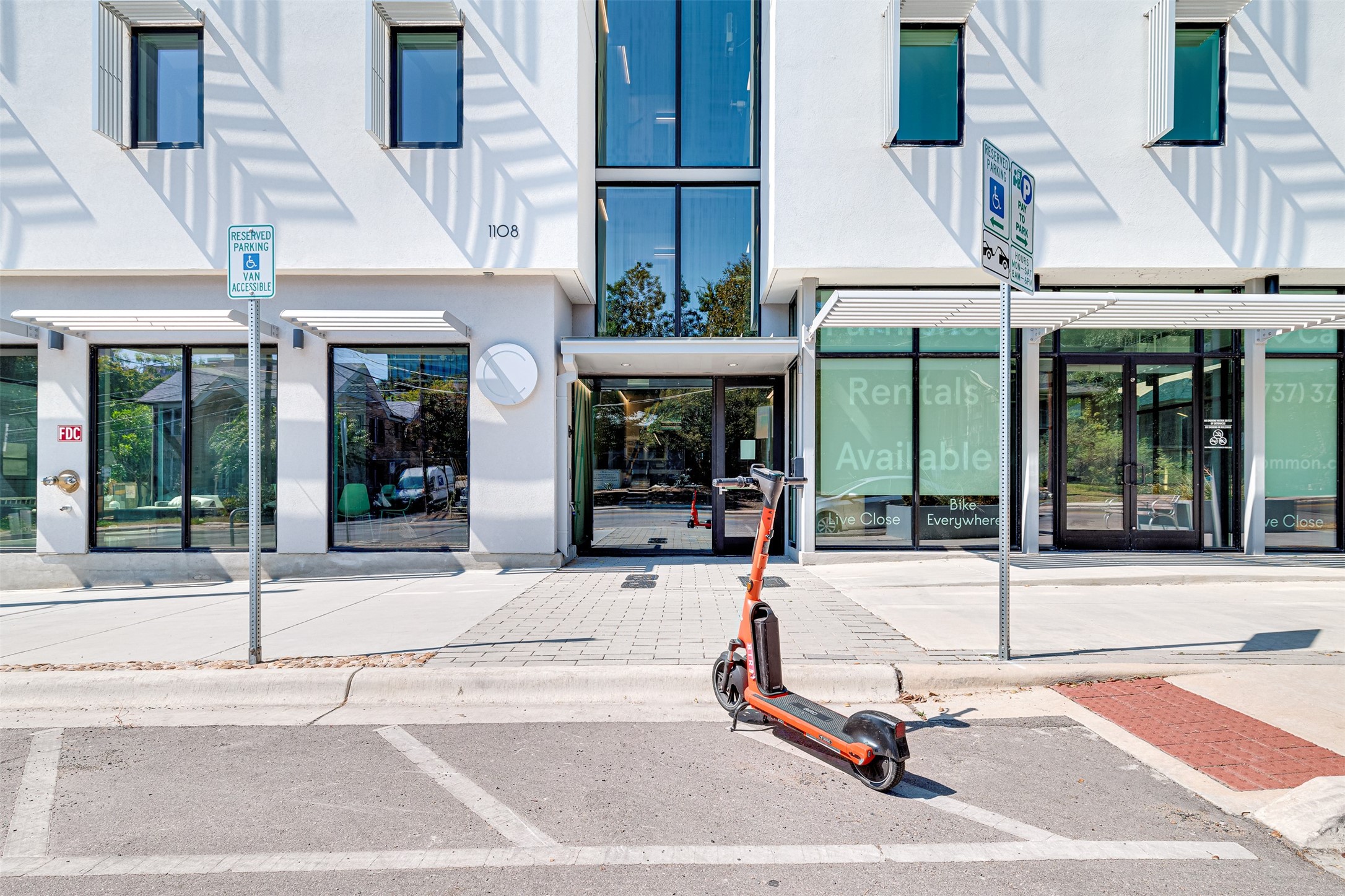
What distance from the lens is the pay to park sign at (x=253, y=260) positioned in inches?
207

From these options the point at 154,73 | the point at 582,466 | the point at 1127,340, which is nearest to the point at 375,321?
the point at 582,466

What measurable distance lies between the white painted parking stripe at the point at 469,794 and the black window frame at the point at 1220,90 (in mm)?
11099

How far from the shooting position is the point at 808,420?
1011 centimetres

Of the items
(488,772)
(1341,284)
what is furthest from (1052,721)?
(1341,284)

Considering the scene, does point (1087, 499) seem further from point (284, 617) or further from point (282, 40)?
point (282, 40)

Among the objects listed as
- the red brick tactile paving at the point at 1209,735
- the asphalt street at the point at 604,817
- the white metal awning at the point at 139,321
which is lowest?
the asphalt street at the point at 604,817

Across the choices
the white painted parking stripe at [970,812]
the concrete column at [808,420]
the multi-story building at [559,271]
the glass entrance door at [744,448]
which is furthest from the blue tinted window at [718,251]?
the white painted parking stripe at [970,812]

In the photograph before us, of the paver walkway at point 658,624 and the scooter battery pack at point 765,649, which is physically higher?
the scooter battery pack at point 765,649

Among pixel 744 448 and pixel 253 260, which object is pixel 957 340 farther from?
pixel 253 260

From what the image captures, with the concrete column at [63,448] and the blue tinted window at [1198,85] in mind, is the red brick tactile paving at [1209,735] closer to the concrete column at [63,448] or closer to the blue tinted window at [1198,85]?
the blue tinted window at [1198,85]

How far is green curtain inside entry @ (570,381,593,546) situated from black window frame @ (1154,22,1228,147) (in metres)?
8.79

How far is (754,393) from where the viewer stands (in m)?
11.8

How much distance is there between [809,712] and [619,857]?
51.3 inches

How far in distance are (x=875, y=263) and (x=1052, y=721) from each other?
21.8ft
